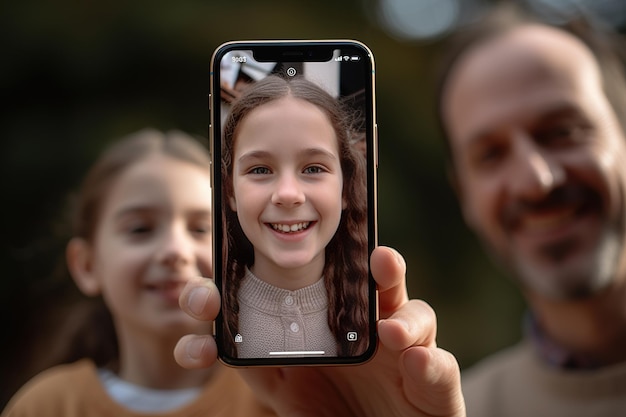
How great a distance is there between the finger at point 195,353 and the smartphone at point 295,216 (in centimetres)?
3

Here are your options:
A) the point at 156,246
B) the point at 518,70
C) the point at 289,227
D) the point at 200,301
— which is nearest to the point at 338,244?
the point at 289,227

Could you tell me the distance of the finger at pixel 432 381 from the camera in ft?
3.40

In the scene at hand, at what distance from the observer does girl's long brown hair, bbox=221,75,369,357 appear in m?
1.13

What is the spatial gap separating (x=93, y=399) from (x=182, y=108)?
2866mm

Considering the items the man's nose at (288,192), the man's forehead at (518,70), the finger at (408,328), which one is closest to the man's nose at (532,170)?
the man's forehead at (518,70)

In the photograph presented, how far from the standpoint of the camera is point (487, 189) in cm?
192

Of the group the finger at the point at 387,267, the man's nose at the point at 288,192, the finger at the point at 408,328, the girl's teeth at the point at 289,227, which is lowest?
the finger at the point at 408,328

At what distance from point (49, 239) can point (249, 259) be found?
135 centimetres

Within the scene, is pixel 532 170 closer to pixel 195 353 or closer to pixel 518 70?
pixel 518 70

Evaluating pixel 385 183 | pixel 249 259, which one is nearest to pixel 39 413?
pixel 249 259

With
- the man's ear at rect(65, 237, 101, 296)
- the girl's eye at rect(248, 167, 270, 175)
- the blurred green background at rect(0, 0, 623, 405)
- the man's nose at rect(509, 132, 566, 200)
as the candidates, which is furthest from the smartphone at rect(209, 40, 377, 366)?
the blurred green background at rect(0, 0, 623, 405)

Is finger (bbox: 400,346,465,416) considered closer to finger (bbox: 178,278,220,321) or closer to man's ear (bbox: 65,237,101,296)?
finger (bbox: 178,278,220,321)

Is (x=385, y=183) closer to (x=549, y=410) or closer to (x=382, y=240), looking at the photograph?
(x=382, y=240)

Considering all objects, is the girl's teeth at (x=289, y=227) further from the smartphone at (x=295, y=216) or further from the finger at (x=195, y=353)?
the finger at (x=195, y=353)
